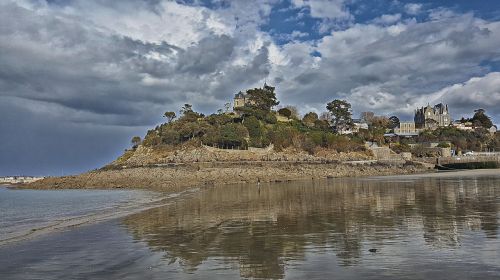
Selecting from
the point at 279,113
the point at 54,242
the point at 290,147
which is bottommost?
the point at 54,242

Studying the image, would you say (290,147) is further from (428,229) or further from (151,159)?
(428,229)

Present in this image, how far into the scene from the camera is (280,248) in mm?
11156

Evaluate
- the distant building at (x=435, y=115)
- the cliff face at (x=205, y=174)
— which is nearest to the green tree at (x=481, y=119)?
the distant building at (x=435, y=115)

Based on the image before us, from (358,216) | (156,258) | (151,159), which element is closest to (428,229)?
(358,216)

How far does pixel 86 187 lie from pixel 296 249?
53144 millimetres

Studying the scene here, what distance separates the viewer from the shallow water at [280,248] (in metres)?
8.70

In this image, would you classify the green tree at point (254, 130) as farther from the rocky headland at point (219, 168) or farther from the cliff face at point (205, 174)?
the cliff face at point (205, 174)

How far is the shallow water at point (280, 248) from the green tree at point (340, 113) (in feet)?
313

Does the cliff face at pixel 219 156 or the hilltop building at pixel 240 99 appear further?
the hilltop building at pixel 240 99

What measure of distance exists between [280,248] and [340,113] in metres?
104

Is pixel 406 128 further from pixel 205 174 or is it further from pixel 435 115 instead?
pixel 205 174

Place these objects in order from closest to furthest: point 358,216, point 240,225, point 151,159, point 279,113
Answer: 1. point 240,225
2. point 358,216
3. point 151,159
4. point 279,113

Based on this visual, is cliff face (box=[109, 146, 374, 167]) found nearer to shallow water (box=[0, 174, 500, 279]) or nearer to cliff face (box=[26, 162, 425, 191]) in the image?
cliff face (box=[26, 162, 425, 191])

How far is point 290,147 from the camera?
85.4 m
